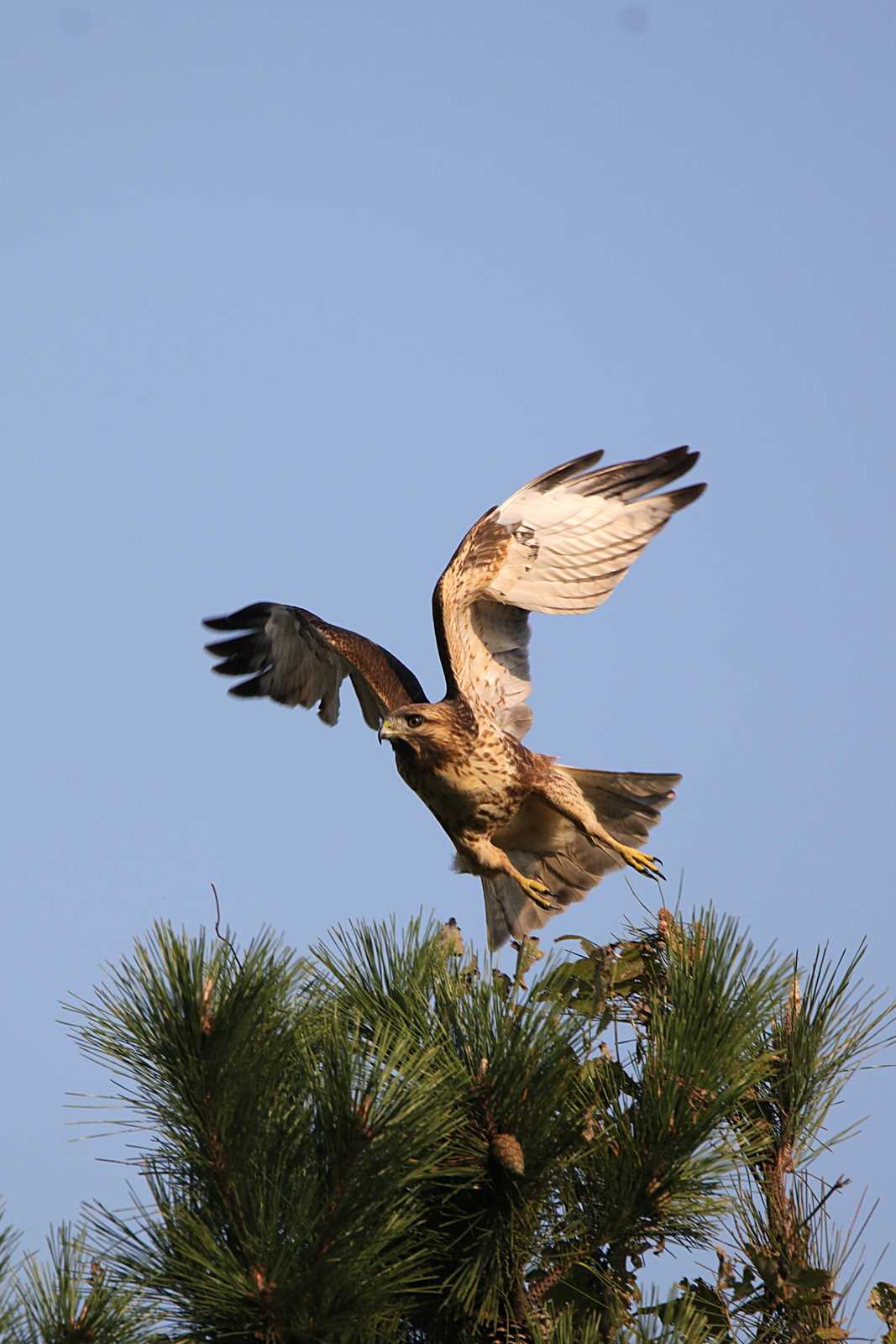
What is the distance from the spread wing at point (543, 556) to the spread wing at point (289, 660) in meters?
0.56

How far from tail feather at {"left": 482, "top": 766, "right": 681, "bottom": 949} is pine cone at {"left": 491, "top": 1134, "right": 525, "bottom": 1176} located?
4.15 m

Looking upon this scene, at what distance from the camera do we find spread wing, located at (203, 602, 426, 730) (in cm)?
856

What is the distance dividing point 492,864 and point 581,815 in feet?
1.58

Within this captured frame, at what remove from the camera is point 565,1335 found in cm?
338

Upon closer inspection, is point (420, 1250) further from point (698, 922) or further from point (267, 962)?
point (698, 922)

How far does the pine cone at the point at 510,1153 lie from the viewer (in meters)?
3.68

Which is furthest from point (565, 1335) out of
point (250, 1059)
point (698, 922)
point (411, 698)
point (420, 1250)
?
point (411, 698)

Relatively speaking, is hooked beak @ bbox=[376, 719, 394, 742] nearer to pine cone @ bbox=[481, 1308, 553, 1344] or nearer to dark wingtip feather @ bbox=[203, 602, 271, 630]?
dark wingtip feather @ bbox=[203, 602, 271, 630]

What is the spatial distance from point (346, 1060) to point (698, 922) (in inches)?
45.1

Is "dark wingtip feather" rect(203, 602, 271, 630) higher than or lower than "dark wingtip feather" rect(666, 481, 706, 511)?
lower

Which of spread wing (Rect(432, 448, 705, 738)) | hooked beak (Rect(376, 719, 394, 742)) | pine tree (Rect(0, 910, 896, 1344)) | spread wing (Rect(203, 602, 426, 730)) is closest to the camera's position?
pine tree (Rect(0, 910, 896, 1344))

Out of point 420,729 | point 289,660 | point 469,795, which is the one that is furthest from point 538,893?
point 289,660

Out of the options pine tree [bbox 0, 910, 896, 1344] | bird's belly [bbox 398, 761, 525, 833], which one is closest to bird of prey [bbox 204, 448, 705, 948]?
bird's belly [bbox 398, 761, 525, 833]

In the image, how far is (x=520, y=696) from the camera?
8141 millimetres
